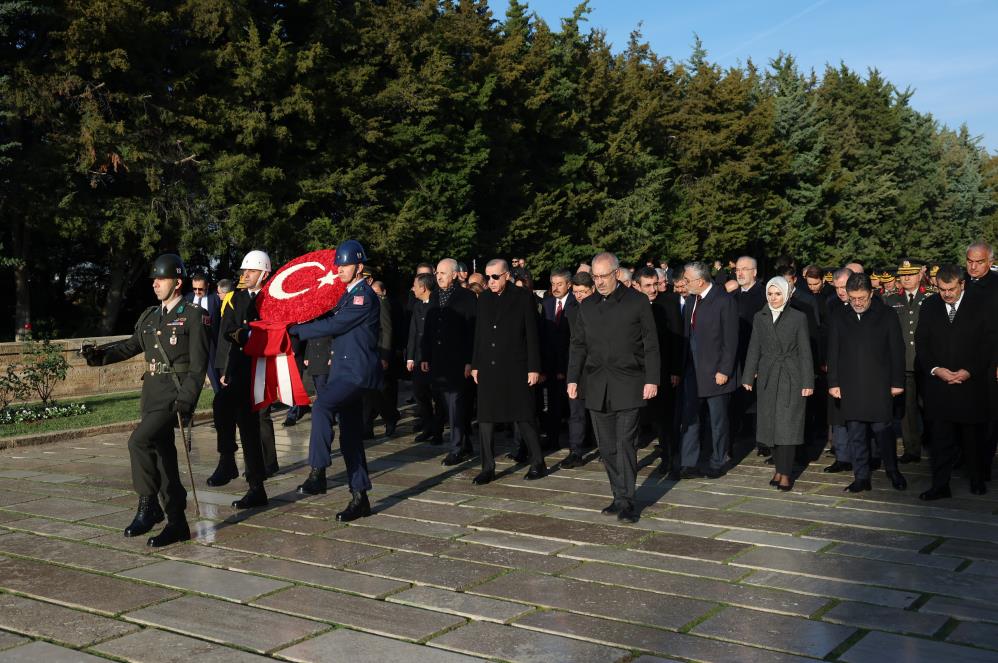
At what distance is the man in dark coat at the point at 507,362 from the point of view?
30.5 feet

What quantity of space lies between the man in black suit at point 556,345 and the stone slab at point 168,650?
21.4ft

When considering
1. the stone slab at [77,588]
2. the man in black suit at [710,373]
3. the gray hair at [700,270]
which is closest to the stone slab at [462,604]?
the stone slab at [77,588]

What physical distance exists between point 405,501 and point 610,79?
40.1 metres

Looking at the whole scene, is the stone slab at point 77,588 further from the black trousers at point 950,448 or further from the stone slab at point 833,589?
the black trousers at point 950,448

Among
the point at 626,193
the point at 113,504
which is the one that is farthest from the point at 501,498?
the point at 626,193

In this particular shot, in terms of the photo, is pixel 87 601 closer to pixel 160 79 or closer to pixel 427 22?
pixel 160 79

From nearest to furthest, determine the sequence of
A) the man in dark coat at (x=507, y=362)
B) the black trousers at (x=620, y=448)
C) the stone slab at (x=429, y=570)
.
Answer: the stone slab at (x=429, y=570) → the black trousers at (x=620, y=448) → the man in dark coat at (x=507, y=362)

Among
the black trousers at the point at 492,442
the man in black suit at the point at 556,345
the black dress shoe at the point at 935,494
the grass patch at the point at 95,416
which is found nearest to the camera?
the black dress shoe at the point at 935,494

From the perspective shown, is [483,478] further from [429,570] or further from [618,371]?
[429,570]

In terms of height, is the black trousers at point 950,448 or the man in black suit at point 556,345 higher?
the man in black suit at point 556,345

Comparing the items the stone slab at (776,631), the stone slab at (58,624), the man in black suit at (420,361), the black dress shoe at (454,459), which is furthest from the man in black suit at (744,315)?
the stone slab at (58,624)

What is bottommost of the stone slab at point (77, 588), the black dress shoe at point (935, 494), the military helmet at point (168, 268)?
the black dress shoe at point (935, 494)

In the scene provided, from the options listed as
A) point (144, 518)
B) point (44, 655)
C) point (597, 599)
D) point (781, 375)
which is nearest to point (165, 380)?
point (144, 518)

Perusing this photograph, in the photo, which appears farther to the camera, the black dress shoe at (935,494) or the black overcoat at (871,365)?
the black overcoat at (871,365)
